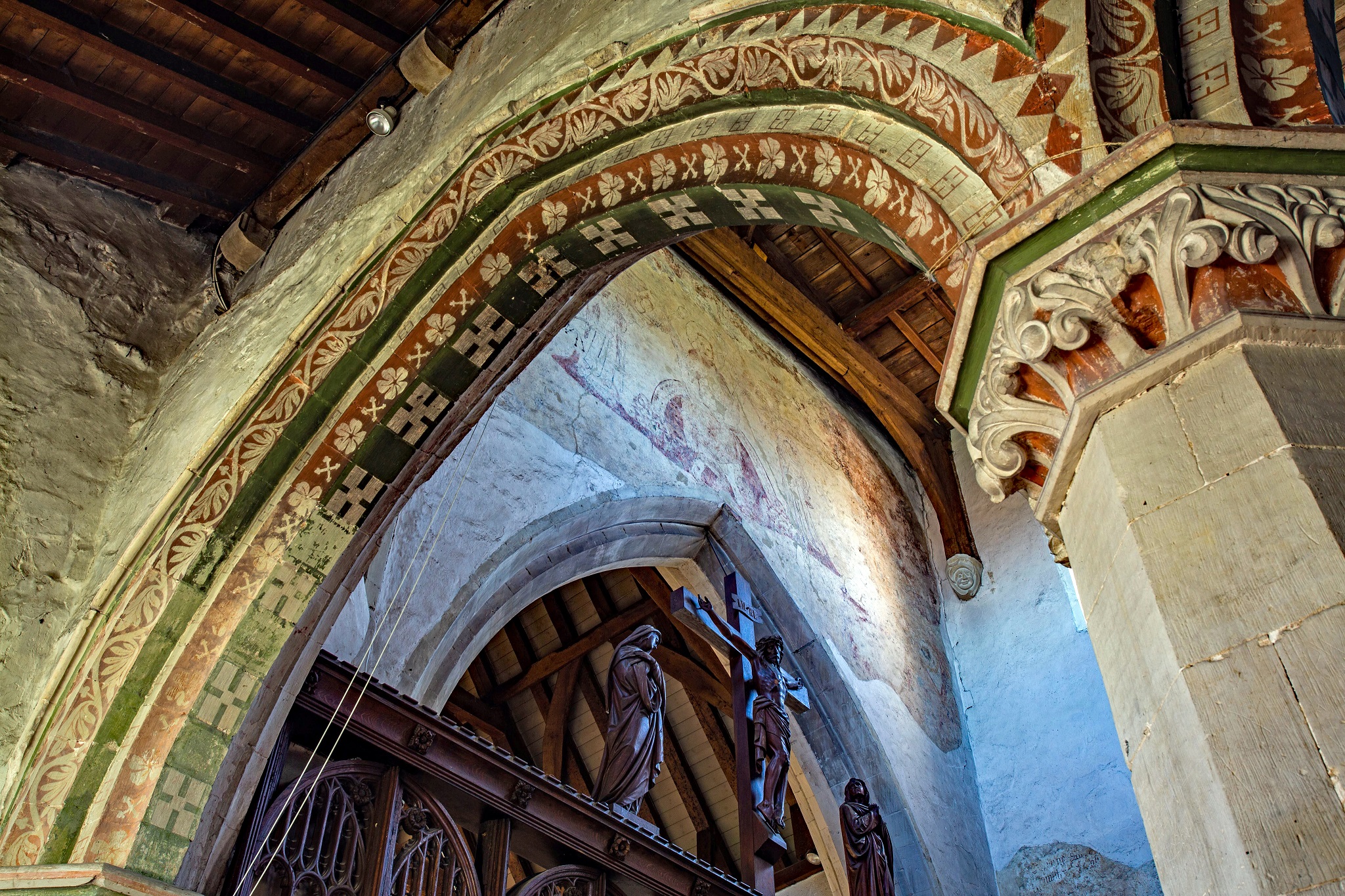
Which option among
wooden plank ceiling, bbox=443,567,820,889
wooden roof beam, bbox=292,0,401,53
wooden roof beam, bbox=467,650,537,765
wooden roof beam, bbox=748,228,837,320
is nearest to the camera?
wooden roof beam, bbox=292,0,401,53

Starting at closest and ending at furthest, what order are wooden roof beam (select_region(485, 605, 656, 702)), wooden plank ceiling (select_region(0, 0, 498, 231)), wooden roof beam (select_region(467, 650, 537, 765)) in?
wooden plank ceiling (select_region(0, 0, 498, 231))
wooden roof beam (select_region(485, 605, 656, 702))
wooden roof beam (select_region(467, 650, 537, 765))

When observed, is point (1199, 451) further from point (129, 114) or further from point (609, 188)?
point (129, 114)

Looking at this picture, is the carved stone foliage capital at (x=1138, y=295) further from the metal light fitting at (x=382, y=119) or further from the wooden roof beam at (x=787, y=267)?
the wooden roof beam at (x=787, y=267)

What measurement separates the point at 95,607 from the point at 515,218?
185cm

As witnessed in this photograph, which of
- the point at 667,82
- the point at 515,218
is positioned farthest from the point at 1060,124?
the point at 515,218

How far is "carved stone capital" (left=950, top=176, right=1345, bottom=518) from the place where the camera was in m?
1.82

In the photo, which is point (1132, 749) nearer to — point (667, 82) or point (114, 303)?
point (667, 82)

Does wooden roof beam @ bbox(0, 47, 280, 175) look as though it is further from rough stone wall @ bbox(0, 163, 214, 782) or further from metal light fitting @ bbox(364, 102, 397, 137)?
metal light fitting @ bbox(364, 102, 397, 137)

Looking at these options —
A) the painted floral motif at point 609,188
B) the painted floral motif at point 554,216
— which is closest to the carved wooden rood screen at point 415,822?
the painted floral motif at point 554,216

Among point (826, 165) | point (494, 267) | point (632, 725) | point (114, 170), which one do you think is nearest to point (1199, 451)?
point (826, 165)

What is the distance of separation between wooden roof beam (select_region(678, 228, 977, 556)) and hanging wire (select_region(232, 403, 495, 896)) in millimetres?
3361

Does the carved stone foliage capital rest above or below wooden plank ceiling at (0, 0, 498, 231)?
below

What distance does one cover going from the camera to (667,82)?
3.35 meters

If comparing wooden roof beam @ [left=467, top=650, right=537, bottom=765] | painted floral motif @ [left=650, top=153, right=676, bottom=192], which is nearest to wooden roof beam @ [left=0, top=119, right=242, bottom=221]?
painted floral motif @ [left=650, top=153, right=676, bottom=192]
